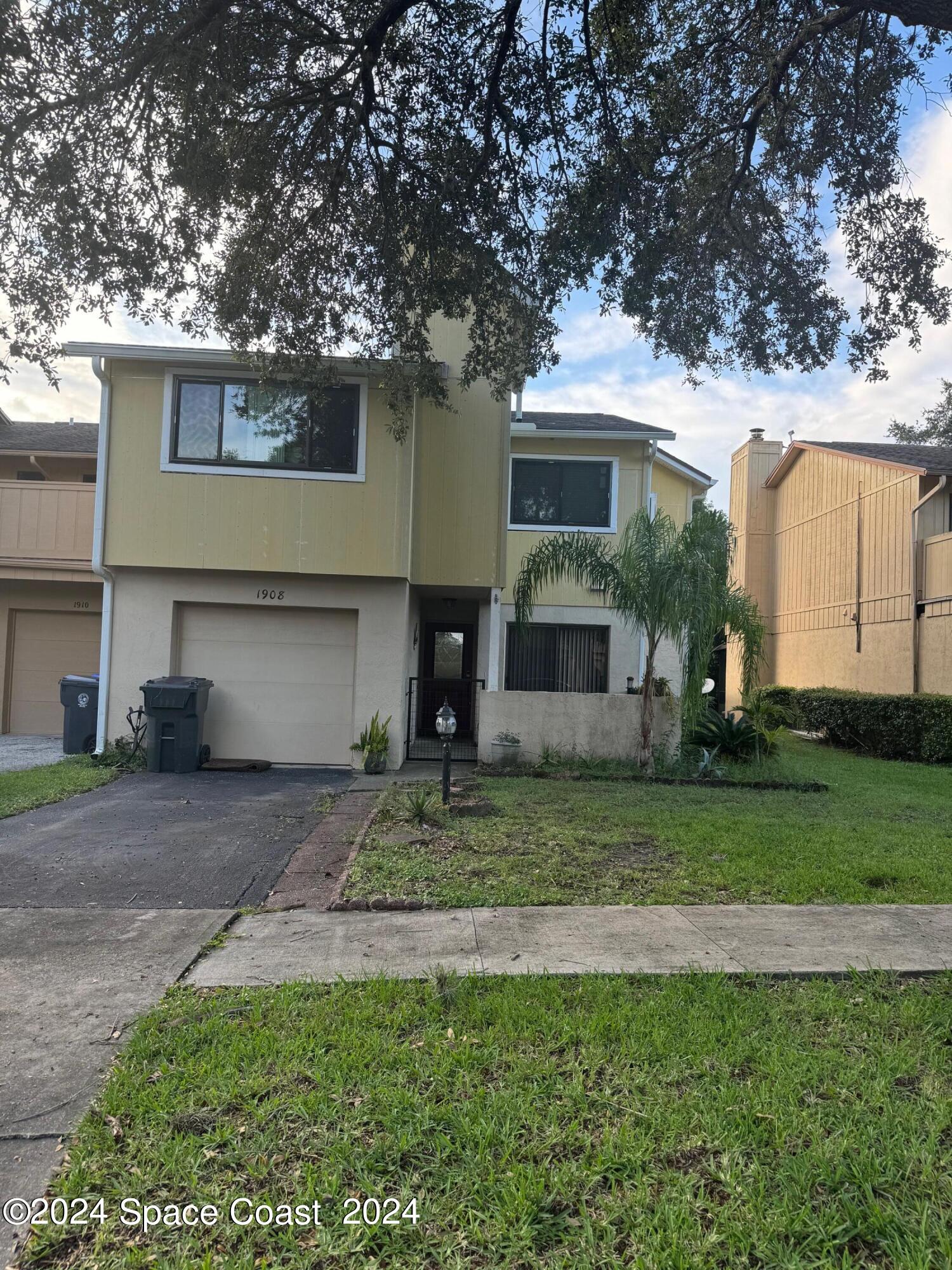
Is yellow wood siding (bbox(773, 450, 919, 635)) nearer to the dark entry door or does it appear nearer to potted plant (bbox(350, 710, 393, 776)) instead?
the dark entry door

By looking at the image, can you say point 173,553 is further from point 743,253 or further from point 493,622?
point 743,253

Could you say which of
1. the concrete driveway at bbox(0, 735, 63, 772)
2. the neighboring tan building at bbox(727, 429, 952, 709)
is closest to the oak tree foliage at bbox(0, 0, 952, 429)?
the concrete driveway at bbox(0, 735, 63, 772)

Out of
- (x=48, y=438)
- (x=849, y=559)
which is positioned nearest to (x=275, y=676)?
(x=48, y=438)

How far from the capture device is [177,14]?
20.7ft

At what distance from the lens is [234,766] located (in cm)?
1097

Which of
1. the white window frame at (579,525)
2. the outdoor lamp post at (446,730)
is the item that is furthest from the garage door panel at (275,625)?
the white window frame at (579,525)

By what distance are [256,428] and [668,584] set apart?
619cm

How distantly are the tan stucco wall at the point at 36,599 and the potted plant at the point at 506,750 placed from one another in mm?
9640

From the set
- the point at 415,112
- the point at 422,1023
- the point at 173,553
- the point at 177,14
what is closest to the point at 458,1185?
the point at 422,1023

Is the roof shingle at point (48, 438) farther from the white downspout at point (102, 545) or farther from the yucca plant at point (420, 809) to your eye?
the yucca plant at point (420, 809)

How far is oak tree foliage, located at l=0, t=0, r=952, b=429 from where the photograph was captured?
6992 mm

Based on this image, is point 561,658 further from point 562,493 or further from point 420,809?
point 420,809

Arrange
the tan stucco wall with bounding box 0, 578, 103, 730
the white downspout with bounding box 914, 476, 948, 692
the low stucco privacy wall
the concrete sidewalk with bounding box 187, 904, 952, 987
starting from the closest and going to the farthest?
the concrete sidewalk with bounding box 187, 904, 952, 987 < the low stucco privacy wall < the tan stucco wall with bounding box 0, 578, 103, 730 < the white downspout with bounding box 914, 476, 948, 692

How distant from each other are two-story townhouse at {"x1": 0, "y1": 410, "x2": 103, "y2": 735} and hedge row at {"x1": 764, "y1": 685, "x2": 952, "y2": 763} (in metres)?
14.0
